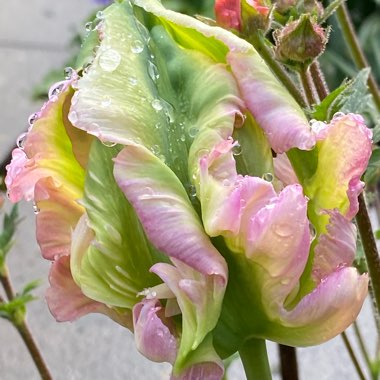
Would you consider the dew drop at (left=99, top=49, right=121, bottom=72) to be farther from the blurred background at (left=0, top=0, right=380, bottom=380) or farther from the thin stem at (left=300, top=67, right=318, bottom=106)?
the blurred background at (left=0, top=0, right=380, bottom=380)

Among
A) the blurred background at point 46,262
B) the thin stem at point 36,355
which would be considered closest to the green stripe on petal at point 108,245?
the thin stem at point 36,355

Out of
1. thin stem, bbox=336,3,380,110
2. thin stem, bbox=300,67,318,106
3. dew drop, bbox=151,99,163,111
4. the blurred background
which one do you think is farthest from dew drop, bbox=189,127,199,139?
the blurred background

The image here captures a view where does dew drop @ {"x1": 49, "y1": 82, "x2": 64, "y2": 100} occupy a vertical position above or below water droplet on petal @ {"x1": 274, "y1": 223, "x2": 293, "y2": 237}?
above

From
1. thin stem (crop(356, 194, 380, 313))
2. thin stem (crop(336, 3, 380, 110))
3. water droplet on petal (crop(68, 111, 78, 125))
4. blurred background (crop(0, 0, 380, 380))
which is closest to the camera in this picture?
water droplet on petal (crop(68, 111, 78, 125))

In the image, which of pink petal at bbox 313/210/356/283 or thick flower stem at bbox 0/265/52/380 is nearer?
pink petal at bbox 313/210/356/283

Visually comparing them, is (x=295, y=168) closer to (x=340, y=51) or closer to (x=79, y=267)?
(x=79, y=267)

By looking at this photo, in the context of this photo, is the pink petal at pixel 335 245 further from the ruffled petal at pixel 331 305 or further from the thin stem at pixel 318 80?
the thin stem at pixel 318 80
